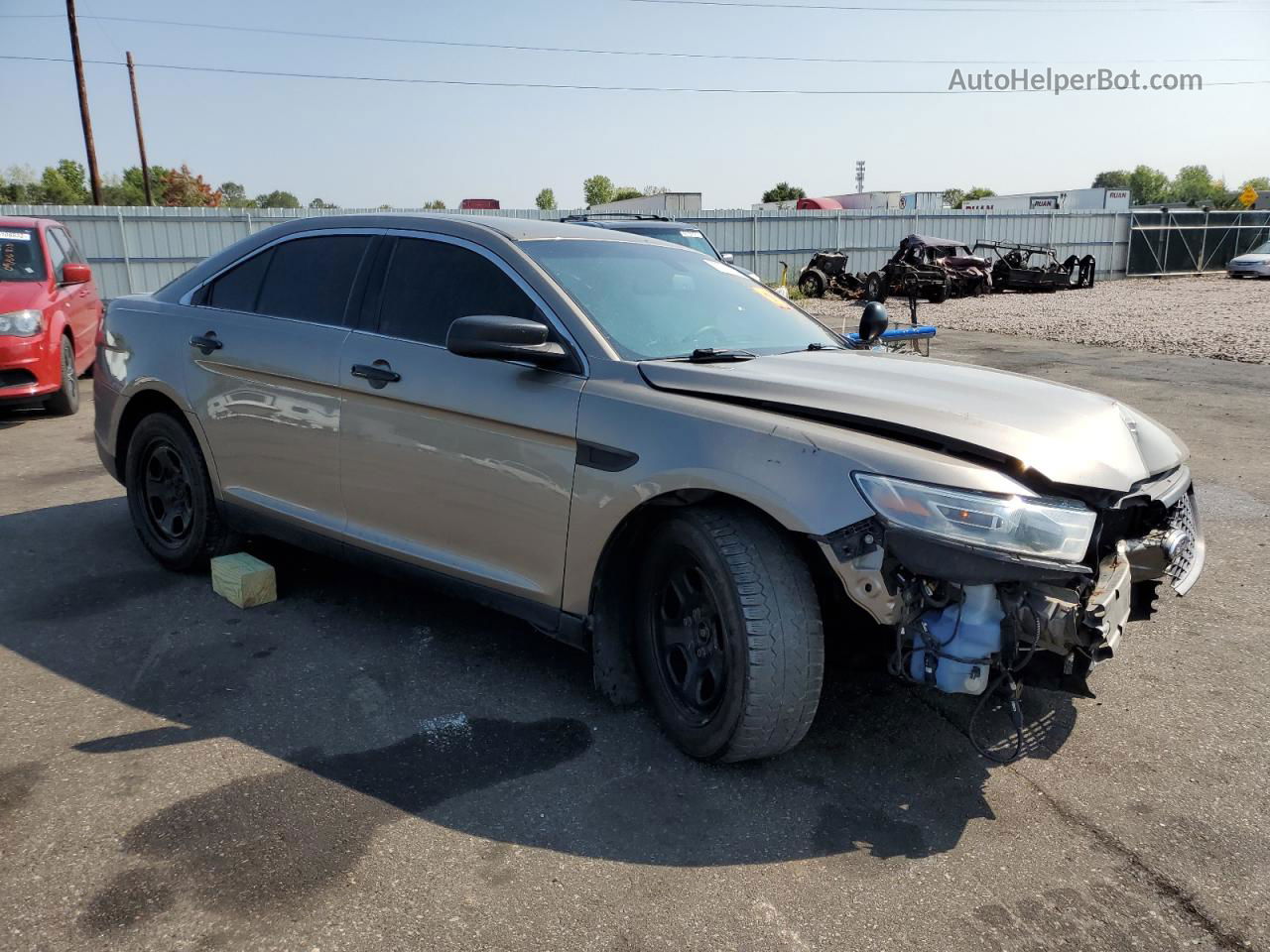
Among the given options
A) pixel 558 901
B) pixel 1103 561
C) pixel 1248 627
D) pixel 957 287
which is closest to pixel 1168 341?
pixel 957 287

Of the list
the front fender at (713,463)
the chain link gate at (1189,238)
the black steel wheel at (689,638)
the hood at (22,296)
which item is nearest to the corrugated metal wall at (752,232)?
the chain link gate at (1189,238)

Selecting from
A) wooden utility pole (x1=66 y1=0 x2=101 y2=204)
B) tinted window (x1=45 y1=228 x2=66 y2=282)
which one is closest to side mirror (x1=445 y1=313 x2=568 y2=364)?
tinted window (x1=45 y1=228 x2=66 y2=282)

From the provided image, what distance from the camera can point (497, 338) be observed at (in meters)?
3.15

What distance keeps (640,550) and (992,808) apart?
1320mm

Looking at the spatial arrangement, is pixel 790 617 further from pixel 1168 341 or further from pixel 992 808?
pixel 1168 341

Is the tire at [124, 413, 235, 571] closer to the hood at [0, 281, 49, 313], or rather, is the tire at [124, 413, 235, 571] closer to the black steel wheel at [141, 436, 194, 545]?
the black steel wheel at [141, 436, 194, 545]

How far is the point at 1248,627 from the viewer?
4207 millimetres

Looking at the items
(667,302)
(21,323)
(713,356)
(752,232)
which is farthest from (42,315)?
(752,232)

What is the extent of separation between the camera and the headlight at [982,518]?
255cm

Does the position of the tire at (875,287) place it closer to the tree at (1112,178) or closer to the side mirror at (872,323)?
the side mirror at (872,323)

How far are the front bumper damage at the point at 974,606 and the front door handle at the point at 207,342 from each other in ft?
9.95

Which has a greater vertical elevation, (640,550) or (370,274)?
(370,274)

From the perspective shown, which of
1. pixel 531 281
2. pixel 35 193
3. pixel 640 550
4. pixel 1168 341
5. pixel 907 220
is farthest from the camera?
pixel 35 193

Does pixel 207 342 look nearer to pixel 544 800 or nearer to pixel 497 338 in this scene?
pixel 497 338
